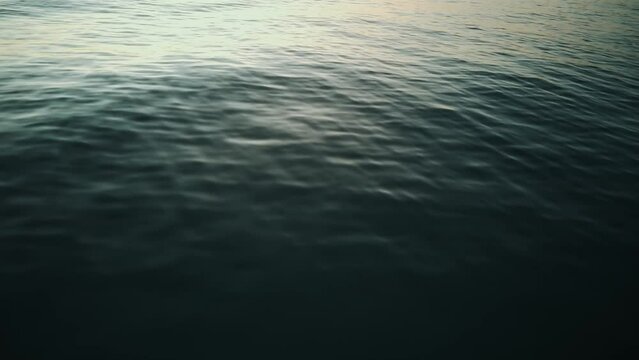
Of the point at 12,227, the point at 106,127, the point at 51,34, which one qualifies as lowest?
Answer: the point at 12,227

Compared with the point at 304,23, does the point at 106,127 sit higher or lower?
lower

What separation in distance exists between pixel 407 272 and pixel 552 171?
5.61 m

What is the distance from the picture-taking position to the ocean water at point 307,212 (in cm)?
477

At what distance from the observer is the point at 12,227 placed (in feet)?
19.6

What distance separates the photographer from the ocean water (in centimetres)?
477

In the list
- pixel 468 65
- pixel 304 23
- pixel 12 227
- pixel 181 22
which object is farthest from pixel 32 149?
pixel 304 23

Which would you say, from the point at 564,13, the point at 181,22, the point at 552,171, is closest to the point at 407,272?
the point at 552,171

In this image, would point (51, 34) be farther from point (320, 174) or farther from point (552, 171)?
point (552, 171)

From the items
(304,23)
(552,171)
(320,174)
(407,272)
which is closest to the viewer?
(407,272)

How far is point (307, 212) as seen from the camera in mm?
6883

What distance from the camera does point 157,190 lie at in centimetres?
716

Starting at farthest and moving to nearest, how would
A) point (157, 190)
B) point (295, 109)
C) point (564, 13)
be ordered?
1. point (564, 13)
2. point (295, 109)
3. point (157, 190)

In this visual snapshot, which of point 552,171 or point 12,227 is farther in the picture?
point 552,171

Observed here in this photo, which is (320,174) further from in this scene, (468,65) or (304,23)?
(304,23)
